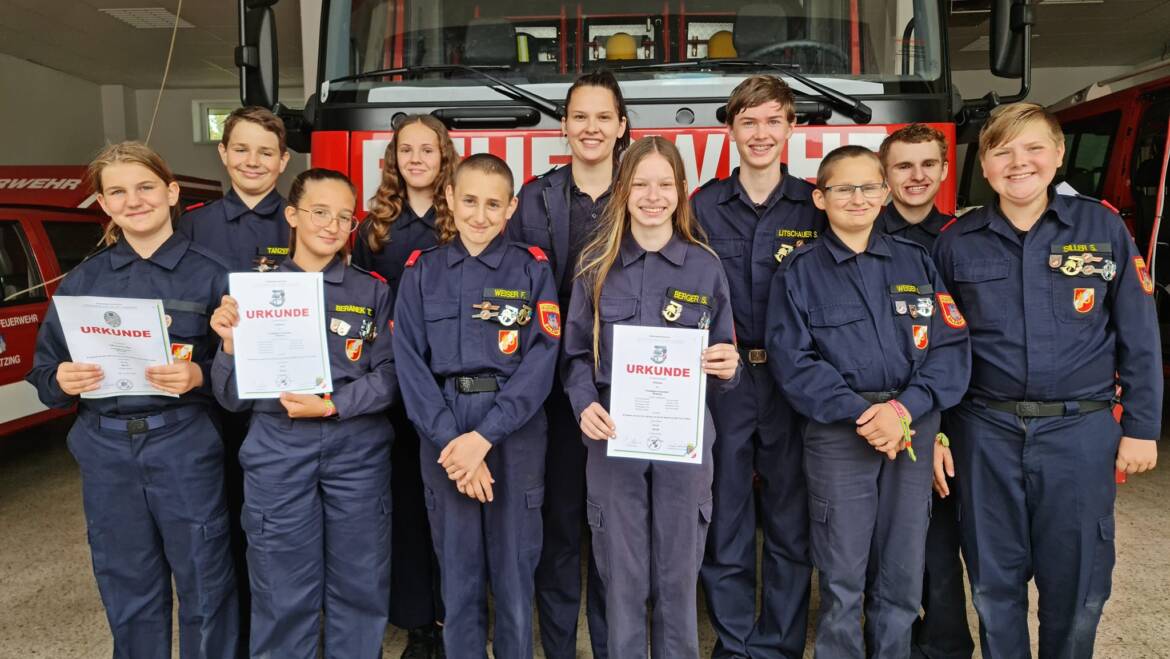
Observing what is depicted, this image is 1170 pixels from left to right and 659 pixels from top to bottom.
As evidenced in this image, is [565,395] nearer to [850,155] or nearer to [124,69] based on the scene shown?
[850,155]

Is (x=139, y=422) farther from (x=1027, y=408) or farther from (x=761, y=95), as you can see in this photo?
(x=1027, y=408)

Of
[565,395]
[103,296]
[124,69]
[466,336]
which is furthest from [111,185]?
[124,69]

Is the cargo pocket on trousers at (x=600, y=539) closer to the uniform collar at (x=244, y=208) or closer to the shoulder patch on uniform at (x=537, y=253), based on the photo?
the shoulder patch on uniform at (x=537, y=253)

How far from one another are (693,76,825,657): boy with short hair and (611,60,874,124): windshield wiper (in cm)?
39

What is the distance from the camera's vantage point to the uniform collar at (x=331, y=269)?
7.95ft

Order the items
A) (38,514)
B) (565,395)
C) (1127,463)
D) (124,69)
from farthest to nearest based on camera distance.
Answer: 1. (124,69)
2. (38,514)
3. (565,395)
4. (1127,463)

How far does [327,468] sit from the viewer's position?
2.35 meters

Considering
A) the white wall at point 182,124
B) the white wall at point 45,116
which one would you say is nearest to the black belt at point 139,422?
the white wall at point 45,116

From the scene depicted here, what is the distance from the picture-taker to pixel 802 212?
103 inches

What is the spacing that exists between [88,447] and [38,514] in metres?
2.84

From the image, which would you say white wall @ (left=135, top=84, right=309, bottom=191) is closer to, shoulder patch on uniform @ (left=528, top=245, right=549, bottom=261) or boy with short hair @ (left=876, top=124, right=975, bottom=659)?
shoulder patch on uniform @ (left=528, top=245, right=549, bottom=261)

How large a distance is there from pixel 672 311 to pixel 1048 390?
3.52 ft

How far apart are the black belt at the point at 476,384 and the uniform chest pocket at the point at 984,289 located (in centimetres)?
141

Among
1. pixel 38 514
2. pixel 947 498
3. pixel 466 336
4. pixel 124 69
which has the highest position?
pixel 124 69
